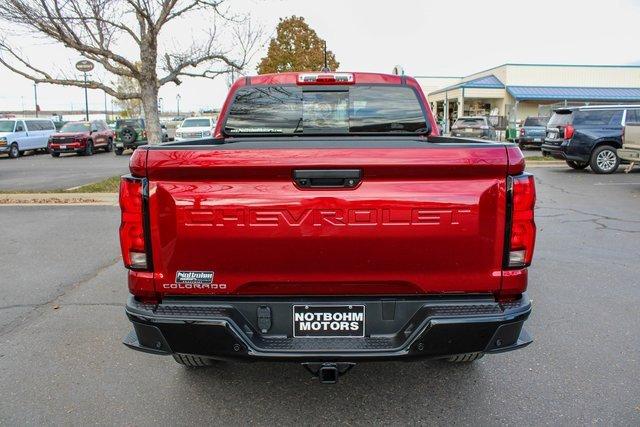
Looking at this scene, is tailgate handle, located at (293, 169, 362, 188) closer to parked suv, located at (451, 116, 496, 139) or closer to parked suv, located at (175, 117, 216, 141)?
parked suv, located at (175, 117, 216, 141)

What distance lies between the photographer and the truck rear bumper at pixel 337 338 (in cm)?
253

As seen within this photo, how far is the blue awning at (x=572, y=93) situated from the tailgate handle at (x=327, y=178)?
39.6 meters

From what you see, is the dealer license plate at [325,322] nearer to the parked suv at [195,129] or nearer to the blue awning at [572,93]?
the parked suv at [195,129]

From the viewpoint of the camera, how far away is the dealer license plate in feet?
8.50

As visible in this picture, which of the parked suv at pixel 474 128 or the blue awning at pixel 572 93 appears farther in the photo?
the blue awning at pixel 572 93

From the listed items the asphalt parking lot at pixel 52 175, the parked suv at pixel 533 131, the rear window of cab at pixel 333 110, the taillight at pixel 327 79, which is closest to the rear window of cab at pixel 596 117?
the parked suv at pixel 533 131

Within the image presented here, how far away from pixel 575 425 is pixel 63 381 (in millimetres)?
3222

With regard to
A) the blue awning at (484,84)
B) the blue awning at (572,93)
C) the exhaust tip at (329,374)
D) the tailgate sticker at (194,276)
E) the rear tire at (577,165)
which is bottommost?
the exhaust tip at (329,374)

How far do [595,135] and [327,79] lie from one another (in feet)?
45.4

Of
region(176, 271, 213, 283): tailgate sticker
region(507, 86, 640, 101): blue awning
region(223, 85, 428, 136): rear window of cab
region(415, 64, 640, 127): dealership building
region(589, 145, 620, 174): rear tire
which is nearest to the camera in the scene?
region(176, 271, 213, 283): tailgate sticker

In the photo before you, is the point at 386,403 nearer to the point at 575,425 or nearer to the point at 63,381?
the point at 575,425

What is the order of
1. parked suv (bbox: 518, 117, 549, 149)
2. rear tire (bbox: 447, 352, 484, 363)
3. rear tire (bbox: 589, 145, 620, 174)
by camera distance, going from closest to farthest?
rear tire (bbox: 447, 352, 484, 363)
rear tire (bbox: 589, 145, 620, 174)
parked suv (bbox: 518, 117, 549, 149)

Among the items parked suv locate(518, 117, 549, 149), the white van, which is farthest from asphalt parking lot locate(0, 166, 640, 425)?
the white van

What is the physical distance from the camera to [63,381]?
351 cm
